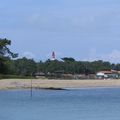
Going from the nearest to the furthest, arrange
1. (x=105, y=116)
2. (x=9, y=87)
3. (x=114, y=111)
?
(x=105, y=116) → (x=114, y=111) → (x=9, y=87)

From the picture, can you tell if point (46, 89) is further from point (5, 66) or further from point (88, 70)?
point (88, 70)

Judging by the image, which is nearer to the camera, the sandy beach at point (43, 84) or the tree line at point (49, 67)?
the sandy beach at point (43, 84)

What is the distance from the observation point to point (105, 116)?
46.4 meters

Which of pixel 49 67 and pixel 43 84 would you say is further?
pixel 49 67

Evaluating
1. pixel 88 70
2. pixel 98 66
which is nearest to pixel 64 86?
pixel 88 70

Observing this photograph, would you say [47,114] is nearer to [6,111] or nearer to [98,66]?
[6,111]

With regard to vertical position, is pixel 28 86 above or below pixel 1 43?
below

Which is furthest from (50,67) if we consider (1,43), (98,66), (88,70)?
(1,43)

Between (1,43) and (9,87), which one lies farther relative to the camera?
(1,43)

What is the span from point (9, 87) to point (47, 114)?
42.3 m

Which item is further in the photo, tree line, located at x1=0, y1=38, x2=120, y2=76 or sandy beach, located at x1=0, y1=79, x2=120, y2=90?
tree line, located at x1=0, y1=38, x2=120, y2=76

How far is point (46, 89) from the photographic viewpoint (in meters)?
93.6

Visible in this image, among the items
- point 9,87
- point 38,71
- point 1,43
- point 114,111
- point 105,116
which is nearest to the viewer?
point 105,116

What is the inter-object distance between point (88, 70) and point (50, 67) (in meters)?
18.6
